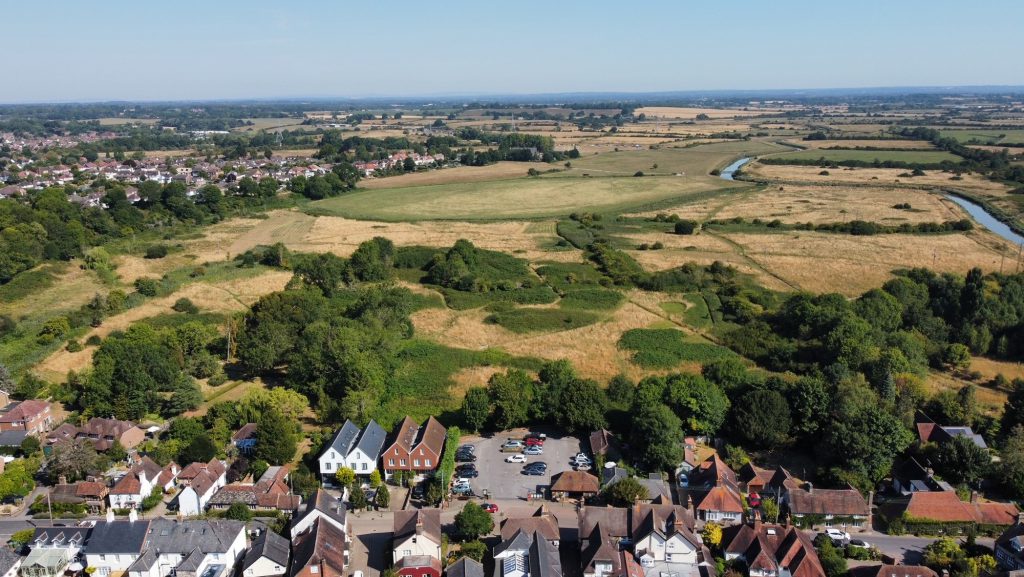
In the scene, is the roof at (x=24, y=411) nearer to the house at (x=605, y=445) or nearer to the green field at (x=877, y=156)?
the house at (x=605, y=445)

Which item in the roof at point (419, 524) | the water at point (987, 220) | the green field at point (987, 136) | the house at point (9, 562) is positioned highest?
the green field at point (987, 136)

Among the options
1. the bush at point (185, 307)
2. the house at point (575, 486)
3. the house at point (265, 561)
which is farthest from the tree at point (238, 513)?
the bush at point (185, 307)

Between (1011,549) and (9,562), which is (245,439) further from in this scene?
(1011,549)

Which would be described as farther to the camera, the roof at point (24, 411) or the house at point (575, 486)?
the roof at point (24, 411)

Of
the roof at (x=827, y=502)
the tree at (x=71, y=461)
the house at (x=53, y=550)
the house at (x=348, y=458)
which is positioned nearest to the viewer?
the house at (x=53, y=550)

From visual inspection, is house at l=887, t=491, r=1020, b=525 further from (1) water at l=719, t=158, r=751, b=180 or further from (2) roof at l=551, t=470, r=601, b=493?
(1) water at l=719, t=158, r=751, b=180

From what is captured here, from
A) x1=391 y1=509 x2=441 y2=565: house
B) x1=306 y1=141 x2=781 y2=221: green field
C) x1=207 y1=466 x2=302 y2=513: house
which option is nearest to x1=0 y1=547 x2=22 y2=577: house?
x1=207 y1=466 x2=302 y2=513: house
